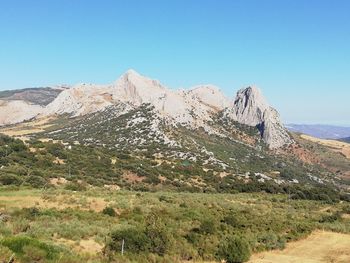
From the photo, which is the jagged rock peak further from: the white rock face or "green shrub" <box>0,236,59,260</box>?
"green shrub" <box>0,236,59,260</box>

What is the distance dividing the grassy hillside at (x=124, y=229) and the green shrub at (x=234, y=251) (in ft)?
0.18

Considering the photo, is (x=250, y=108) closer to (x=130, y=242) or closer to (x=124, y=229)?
(x=124, y=229)

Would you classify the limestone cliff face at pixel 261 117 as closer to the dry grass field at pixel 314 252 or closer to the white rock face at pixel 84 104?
the white rock face at pixel 84 104

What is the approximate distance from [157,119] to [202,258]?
380 feet

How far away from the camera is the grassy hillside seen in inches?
800

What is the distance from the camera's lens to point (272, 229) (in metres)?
33.9

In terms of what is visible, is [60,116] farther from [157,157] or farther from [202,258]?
[202,258]

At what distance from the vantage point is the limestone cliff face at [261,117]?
174 meters

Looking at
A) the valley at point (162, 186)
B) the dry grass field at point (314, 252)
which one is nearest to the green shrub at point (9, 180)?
the valley at point (162, 186)

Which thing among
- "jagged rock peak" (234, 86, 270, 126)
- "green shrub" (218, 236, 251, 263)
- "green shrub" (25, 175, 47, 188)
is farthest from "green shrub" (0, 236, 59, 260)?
"jagged rock peak" (234, 86, 270, 126)

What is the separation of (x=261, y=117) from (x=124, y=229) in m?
166

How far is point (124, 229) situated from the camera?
2447cm

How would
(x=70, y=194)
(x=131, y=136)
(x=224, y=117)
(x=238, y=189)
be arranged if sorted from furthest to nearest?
(x=224, y=117), (x=131, y=136), (x=238, y=189), (x=70, y=194)

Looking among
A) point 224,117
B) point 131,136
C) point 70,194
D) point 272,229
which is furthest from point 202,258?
point 224,117
